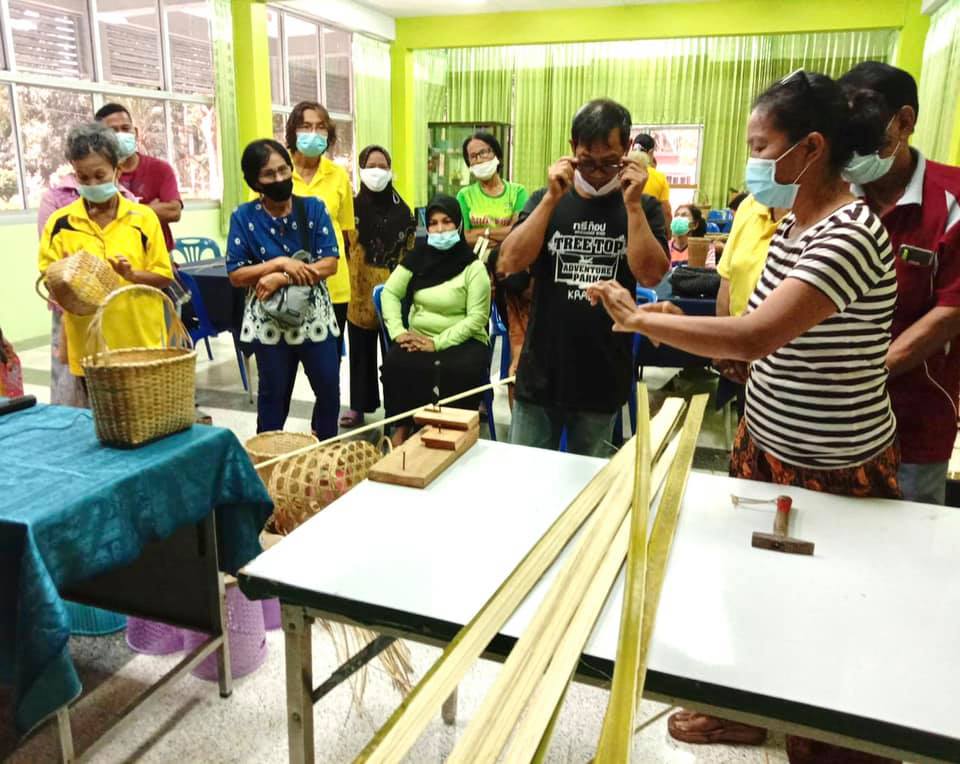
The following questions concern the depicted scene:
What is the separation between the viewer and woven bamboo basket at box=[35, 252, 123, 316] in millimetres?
2227

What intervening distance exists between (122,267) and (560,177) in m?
1.62

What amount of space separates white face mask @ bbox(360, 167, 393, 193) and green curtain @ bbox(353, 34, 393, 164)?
5.74 m

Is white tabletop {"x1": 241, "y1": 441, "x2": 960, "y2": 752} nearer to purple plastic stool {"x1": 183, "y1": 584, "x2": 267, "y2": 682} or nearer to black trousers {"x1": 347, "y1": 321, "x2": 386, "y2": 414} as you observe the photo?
purple plastic stool {"x1": 183, "y1": 584, "x2": 267, "y2": 682}

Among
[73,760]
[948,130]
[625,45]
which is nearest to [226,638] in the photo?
[73,760]

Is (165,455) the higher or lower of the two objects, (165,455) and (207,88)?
the lower

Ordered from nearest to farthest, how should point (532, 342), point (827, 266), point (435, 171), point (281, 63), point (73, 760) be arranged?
point (827, 266) → point (73, 760) → point (532, 342) → point (281, 63) → point (435, 171)

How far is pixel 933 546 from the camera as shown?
50.5 inches

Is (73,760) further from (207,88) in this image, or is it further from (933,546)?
(207,88)

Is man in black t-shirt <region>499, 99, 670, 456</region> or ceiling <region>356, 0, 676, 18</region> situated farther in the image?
ceiling <region>356, 0, 676, 18</region>

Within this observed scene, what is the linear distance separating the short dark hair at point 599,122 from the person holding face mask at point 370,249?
6.90ft

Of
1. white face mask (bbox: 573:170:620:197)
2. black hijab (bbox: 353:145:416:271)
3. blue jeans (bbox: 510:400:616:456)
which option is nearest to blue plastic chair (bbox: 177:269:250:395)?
black hijab (bbox: 353:145:416:271)

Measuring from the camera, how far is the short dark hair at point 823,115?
1275 millimetres

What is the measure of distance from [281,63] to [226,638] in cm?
812

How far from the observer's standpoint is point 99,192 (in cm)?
252
